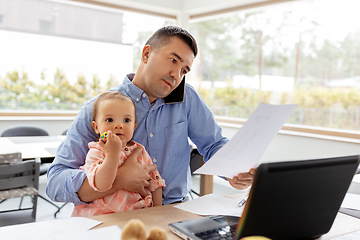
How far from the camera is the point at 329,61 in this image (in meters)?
3.89

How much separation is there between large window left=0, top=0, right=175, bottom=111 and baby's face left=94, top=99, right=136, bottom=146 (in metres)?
3.81

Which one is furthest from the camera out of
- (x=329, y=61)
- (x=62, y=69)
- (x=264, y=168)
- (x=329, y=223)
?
(x=62, y=69)

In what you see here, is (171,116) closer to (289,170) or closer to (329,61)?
(289,170)

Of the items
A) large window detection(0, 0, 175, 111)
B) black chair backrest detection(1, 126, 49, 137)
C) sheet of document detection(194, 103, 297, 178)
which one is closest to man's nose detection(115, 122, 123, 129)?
sheet of document detection(194, 103, 297, 178)

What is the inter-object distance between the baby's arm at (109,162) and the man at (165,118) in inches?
8.3

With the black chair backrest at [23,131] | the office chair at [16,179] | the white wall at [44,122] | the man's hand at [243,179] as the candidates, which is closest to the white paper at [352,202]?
the man's hand at [243,179]

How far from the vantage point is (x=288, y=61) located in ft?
14.2

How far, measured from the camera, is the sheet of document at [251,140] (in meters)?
0.83

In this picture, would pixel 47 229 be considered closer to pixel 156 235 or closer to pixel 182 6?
pixel 156 235

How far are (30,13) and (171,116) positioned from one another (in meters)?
3.86

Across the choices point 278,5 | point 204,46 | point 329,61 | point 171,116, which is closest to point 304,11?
point 278,5

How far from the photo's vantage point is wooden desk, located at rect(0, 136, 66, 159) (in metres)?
2.49

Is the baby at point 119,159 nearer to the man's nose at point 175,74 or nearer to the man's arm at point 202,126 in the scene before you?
the man's nose at point 175,74

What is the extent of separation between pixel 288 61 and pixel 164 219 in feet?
12.5
